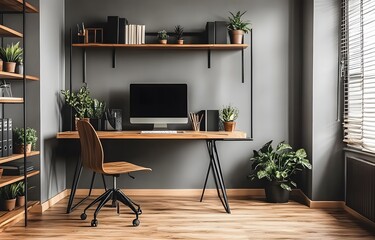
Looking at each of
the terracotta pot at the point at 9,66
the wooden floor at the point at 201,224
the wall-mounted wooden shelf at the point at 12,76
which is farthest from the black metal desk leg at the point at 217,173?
the terracotta pot at the point at 9,66

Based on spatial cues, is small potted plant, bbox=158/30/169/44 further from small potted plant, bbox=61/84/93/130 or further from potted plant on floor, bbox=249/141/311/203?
potted plant on floor, bbox=249/141/311/203

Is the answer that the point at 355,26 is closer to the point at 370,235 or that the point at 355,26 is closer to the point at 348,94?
the point at 348,94

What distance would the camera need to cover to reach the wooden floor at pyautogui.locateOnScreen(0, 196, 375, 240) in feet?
11.1

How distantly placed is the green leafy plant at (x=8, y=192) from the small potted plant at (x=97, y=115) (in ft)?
3.61

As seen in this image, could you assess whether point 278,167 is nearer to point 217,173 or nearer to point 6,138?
point 217,173

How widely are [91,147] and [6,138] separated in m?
0.68

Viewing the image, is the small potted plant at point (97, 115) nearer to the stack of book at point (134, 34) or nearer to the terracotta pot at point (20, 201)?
the stack of book at point (134, 34)

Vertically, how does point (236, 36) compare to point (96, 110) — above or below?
above

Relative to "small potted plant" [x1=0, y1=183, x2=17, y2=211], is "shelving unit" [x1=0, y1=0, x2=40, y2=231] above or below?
above

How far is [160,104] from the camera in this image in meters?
4.64

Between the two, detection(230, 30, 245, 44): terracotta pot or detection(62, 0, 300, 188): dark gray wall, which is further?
detection(62, 0, 300, 188): dark gray wall

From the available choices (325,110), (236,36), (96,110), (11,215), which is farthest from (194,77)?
(11,215)

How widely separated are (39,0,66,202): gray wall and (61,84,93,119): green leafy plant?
119mm

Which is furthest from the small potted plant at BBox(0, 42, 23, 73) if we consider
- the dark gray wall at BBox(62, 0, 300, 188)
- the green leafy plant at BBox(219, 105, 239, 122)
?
the green leafy plant at BBox(219, 105, 239, 122)
